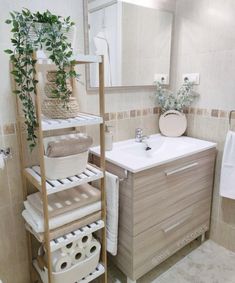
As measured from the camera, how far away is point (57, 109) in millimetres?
1108

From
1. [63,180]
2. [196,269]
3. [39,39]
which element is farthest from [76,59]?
[196,269]

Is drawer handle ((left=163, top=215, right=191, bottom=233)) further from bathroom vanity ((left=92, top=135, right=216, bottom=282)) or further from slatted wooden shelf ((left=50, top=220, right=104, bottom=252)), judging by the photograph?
slatted wooden shelf ((left=50, top=220, right=104, bottom=252))

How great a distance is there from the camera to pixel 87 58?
1.10 metres

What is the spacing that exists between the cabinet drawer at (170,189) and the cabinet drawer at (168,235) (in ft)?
0.17

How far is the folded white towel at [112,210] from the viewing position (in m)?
1.35

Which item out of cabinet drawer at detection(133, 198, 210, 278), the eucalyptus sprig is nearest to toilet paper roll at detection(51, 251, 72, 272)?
cabinet drawer at detection(133, 198, 210, 278)

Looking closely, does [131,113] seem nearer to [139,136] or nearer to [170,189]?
[139,136]

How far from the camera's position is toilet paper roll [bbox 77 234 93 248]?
4.18 ft

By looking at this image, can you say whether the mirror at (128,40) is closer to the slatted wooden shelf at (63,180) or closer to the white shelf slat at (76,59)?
the white shelf slat at (76,59)

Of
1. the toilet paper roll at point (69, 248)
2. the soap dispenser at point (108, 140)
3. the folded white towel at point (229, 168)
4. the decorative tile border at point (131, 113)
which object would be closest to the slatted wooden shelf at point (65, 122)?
the soap dispenser at point (108, 140)

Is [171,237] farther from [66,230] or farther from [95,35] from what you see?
[95,35]

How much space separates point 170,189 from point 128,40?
3.40 feet

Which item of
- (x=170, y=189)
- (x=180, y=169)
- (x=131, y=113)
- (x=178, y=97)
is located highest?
(x=178, y=97)

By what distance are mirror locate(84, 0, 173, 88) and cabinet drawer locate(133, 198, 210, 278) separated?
0.97 m
